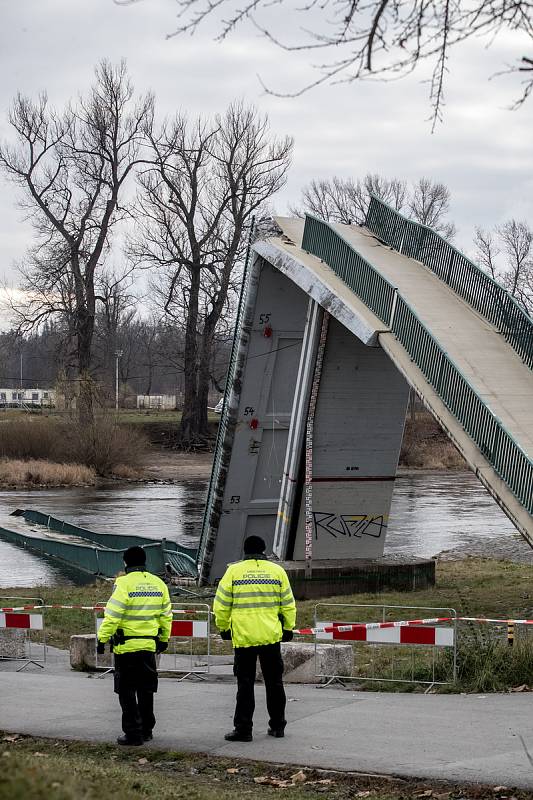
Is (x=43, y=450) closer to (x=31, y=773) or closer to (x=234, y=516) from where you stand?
(x=234, y=516)

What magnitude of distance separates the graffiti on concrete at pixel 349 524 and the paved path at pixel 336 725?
11.2 metres

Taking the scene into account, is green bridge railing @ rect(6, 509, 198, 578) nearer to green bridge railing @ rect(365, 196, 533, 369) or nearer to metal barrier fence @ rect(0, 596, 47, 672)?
green bridge railing @ rect(365, 196, 533, 369)

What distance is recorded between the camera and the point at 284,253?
2230 centimetres

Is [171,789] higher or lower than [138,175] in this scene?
lower

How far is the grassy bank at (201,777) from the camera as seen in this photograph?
7.04 meters

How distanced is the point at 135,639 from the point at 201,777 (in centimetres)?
156

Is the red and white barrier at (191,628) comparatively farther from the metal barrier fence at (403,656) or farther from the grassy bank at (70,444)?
the grassy bank at (70,444)

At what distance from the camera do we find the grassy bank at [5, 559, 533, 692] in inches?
446

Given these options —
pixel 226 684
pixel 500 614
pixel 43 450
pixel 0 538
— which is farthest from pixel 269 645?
pixel 43 450

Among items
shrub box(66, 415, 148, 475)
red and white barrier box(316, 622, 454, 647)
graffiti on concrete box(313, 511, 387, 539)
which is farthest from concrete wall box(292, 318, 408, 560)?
shrub box(66, 415, 148, 475)

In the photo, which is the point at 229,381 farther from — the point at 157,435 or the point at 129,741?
the point at 157,435

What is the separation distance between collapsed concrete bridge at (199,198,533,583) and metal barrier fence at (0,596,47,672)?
297 inches

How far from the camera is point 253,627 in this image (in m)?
9.12

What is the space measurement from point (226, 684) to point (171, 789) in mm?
4928
